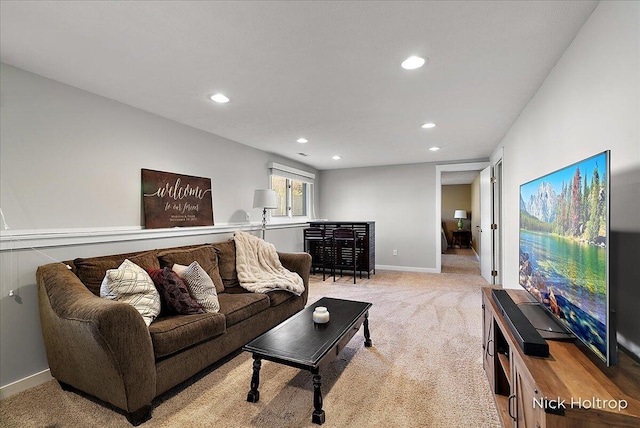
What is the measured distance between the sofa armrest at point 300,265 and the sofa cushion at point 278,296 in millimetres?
392

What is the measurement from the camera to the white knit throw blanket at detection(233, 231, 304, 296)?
9.80 feet

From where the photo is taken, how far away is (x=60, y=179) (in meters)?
2.28

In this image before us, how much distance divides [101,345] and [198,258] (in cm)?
138

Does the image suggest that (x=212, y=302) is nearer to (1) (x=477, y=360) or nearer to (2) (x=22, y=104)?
(2) (x=22, y=104)

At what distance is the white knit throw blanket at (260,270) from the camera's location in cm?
299

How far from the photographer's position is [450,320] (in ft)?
10.6

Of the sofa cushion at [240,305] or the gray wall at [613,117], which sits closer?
the gray wall at [613,117]

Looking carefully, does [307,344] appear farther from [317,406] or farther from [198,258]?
[198,258]

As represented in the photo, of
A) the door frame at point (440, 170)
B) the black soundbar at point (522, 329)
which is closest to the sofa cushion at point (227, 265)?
the black soundbar at point (522, 329)

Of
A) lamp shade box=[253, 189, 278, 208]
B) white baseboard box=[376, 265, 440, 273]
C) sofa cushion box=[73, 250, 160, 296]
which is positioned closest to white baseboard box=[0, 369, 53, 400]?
sofa cushion box=[73, 250, 160, 296]

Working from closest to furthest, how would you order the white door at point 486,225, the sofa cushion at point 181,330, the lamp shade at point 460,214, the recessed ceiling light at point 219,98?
the sofa cushion at point 181,330, the recessed ceiling light at point 219,98, the white door at point 486,225, the lamp shade at point 460,214

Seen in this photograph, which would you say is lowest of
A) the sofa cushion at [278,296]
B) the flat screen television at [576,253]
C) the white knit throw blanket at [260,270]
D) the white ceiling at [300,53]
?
the sofa cushion at [278,296]

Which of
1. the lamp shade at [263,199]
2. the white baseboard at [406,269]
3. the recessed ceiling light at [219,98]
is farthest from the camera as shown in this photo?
the white baseboard at [406,269]

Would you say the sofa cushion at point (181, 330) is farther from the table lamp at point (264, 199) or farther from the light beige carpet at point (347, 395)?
the table lamp at point (264, 199)
